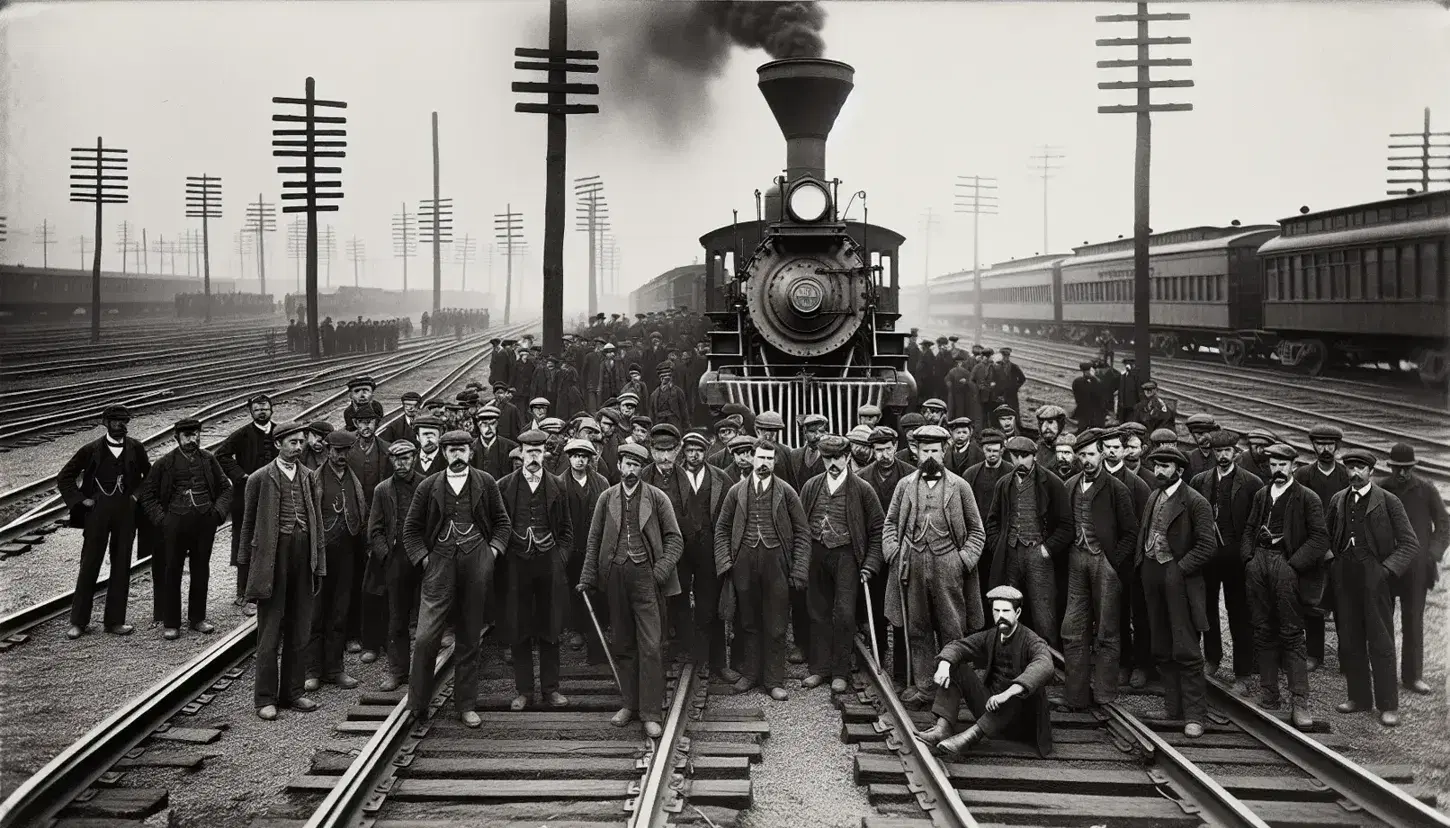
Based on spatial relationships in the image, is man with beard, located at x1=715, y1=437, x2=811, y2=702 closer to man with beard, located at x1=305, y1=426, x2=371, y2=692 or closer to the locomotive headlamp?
man with beard, located at x1=305, y1=426, x2=371, y2=692

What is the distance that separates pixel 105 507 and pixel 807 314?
716 centimetres

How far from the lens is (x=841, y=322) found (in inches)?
450

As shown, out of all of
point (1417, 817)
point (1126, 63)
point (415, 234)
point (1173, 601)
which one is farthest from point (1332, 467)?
point (415, 234)

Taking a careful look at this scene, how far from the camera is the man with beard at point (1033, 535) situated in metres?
6.38

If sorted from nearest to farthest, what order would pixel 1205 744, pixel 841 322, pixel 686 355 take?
pixel 1205 744, pixel 841 322, pixel 686 355

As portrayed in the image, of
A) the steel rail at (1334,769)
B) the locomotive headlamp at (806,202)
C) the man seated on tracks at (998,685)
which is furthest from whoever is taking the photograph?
the locomotive headlamp at (806,202)

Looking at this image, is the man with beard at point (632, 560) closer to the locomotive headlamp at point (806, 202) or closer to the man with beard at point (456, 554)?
the man with beard at point (456, 554)

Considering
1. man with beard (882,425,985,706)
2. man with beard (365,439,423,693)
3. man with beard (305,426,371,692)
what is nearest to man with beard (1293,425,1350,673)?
man with beard (882,425,985,706)

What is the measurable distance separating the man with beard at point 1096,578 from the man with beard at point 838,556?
134 cm

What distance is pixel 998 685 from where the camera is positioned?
573 centimetres

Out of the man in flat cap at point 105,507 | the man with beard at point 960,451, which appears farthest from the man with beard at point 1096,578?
the man in flat cap at point 105,507

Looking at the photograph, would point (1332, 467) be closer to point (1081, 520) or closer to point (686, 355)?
point (1081, 520)

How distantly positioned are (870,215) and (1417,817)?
396 inches

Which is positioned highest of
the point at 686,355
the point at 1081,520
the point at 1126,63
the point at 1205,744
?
the point at 1126,63
